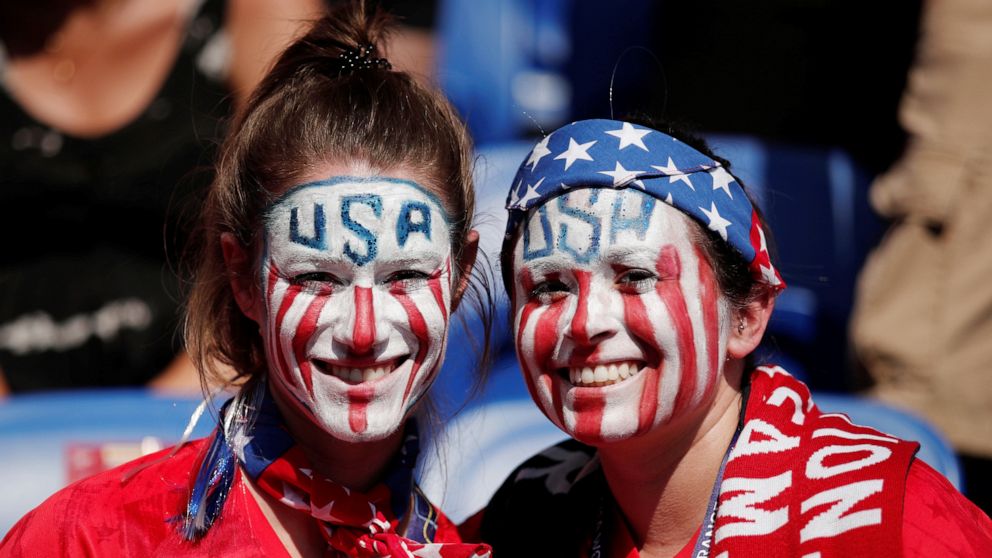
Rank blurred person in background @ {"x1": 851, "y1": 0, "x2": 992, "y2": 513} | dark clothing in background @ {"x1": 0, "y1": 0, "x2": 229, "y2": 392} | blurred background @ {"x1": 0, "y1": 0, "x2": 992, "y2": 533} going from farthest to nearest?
dark clothing in background @ {"x1": 0, "y1": 0, "x2": 229, "y2": 392} < blurred person in background @ {"x1": 851, "y1": 0, "x2": 992, "y2": 513} < blurred background @ {"x1": 0, "y1": 0, "x2": 992, "y2": 533}

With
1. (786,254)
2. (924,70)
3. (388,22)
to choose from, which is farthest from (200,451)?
(924,70)

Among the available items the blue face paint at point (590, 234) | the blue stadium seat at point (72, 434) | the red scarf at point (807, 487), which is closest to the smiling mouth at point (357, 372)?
the blue face paint at point (590, 234)

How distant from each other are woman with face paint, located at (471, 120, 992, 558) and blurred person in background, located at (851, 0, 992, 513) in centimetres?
123

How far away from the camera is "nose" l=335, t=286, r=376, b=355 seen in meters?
1.83

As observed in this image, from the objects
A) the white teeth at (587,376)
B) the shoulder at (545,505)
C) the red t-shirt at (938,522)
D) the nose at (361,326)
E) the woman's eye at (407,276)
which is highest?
the woman's eye at (407,276)

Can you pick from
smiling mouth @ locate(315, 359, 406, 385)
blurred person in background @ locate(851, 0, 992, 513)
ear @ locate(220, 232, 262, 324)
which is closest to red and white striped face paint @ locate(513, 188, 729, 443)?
smiling mouth @ locate(315, 359, 406, 385)

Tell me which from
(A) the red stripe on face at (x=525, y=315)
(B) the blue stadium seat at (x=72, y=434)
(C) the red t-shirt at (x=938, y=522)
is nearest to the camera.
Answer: (C) the red t-shirt at (x=938, y=522)

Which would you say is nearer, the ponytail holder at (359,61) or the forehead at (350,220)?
the forehead at (350,220)

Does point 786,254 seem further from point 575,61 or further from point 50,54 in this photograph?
point 50,54

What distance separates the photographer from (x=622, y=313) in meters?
1.87

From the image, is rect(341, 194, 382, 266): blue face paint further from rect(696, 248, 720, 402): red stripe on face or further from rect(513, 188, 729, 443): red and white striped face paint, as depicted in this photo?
rect(696, 248, 720, 402): red stripe on face

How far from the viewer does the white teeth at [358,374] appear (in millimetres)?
1868

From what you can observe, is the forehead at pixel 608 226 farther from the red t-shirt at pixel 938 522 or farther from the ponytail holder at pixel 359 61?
the red t-shirt at pixel 938 522

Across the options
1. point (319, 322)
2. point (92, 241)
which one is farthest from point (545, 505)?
point (92, 241)
